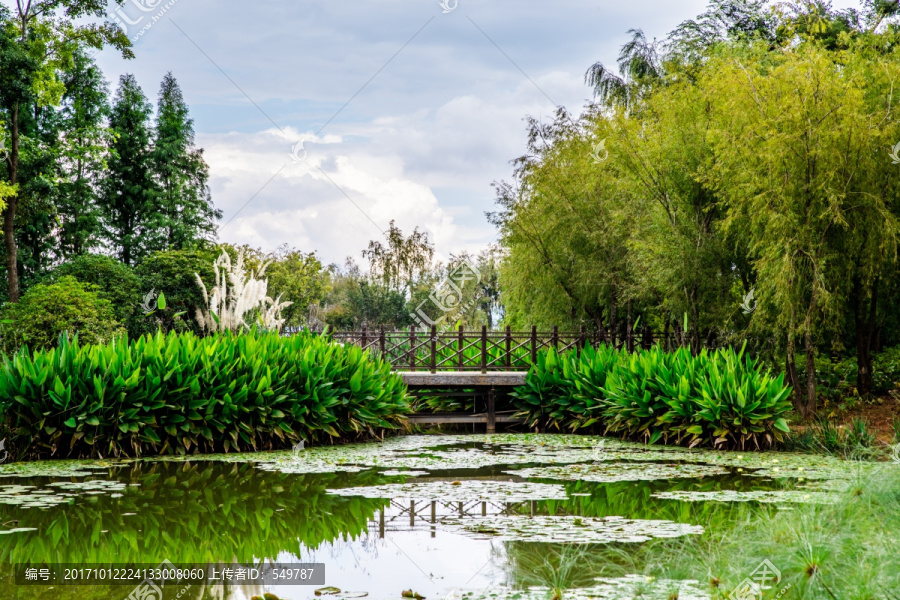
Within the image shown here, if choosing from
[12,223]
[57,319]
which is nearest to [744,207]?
[57,319]

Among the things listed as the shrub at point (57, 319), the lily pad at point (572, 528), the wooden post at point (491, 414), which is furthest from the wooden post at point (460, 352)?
the lily pad at point (572, 528)

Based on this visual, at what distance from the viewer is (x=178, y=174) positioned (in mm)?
31828

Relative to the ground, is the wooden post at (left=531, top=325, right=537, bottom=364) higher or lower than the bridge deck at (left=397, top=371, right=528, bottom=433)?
higher

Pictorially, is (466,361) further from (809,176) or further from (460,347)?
(809,176)

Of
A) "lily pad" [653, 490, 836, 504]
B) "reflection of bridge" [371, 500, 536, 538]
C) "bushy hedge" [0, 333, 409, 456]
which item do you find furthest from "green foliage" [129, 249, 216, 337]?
"lily pad" [653, 490, 836, 504]

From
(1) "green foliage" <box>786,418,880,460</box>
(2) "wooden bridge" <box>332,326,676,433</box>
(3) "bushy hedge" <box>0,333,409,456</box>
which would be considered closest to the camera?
(3) "bushy hedge" <box>0,333,409,456</box>

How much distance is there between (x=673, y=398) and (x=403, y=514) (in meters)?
5.37

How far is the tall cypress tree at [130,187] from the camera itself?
30.3 m

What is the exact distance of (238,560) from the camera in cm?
476

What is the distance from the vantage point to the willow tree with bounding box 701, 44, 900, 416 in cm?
1123

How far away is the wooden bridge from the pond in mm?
4157

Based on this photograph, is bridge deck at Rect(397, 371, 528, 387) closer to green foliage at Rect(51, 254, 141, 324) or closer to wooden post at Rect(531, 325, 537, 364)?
wooden post at Rect(531, 325, 537, 364)

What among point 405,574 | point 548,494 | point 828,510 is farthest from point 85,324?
point 828,510

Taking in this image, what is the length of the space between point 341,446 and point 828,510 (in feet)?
22.9
